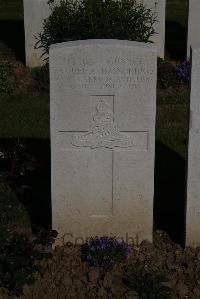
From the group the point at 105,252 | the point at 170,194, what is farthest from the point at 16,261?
the point at 170,194

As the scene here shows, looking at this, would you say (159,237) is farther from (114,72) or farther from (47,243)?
(114,72)

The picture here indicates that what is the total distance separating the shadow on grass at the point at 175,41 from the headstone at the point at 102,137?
752 centimetres

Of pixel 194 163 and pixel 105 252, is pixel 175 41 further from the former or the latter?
pixel 105 252

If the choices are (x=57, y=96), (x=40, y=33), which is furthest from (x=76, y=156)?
(x=40, y=33)

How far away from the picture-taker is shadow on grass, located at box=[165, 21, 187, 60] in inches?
524

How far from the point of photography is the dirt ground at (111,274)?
5.34 m

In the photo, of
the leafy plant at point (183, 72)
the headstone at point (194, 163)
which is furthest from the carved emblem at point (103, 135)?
the leafy plant at point (183, 72)

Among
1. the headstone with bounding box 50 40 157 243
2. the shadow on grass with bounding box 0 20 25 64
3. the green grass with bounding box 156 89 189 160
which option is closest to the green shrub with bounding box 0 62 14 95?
the shadow on grass with bounding box 0 20 25 64

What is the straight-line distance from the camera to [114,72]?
5.55 meters

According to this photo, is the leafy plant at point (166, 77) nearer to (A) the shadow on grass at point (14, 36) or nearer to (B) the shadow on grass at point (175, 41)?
(B) the shadow on grass at point (175, 41)

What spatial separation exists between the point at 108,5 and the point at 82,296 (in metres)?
6.54

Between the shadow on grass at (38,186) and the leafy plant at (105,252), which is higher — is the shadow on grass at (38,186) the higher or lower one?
the higher one

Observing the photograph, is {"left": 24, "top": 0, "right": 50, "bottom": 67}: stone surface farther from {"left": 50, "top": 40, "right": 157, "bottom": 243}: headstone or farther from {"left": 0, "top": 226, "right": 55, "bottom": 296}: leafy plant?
{"left": 0, "top": 226, "right": 55, "bottom": 296}: leafy plant

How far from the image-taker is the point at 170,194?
723cm
